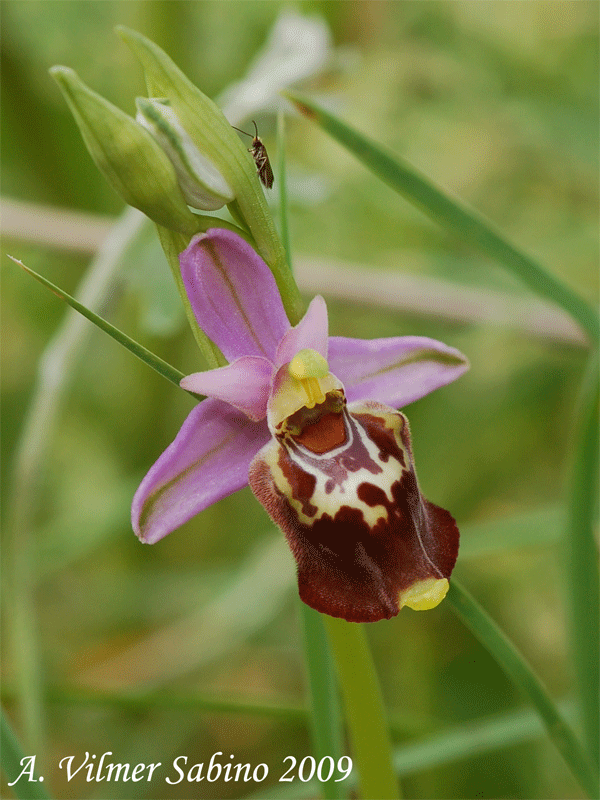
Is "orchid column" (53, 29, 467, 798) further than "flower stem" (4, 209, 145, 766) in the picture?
No

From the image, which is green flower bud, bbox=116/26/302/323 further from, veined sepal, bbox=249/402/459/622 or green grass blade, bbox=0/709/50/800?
green grass blade, bbox=0/709/50/800

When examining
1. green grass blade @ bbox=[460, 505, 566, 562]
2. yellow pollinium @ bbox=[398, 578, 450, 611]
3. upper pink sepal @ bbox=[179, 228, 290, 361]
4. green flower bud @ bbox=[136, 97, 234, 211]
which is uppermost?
green flower bud @ bbox=[136, 97, 234, 211]

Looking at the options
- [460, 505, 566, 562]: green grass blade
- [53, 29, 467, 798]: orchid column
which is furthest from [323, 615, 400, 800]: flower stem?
[460, 505, 566, 562]: green grass blade

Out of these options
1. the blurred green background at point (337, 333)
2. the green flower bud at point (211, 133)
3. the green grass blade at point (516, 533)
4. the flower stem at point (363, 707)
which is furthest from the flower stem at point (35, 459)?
the green grass blade at point (516, 533)

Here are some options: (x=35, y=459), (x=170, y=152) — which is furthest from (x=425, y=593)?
(x=35, y=459)

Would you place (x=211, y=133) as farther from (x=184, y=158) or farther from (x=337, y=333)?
(x=337, y=333)

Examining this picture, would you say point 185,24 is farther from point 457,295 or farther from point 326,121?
point 326,121
